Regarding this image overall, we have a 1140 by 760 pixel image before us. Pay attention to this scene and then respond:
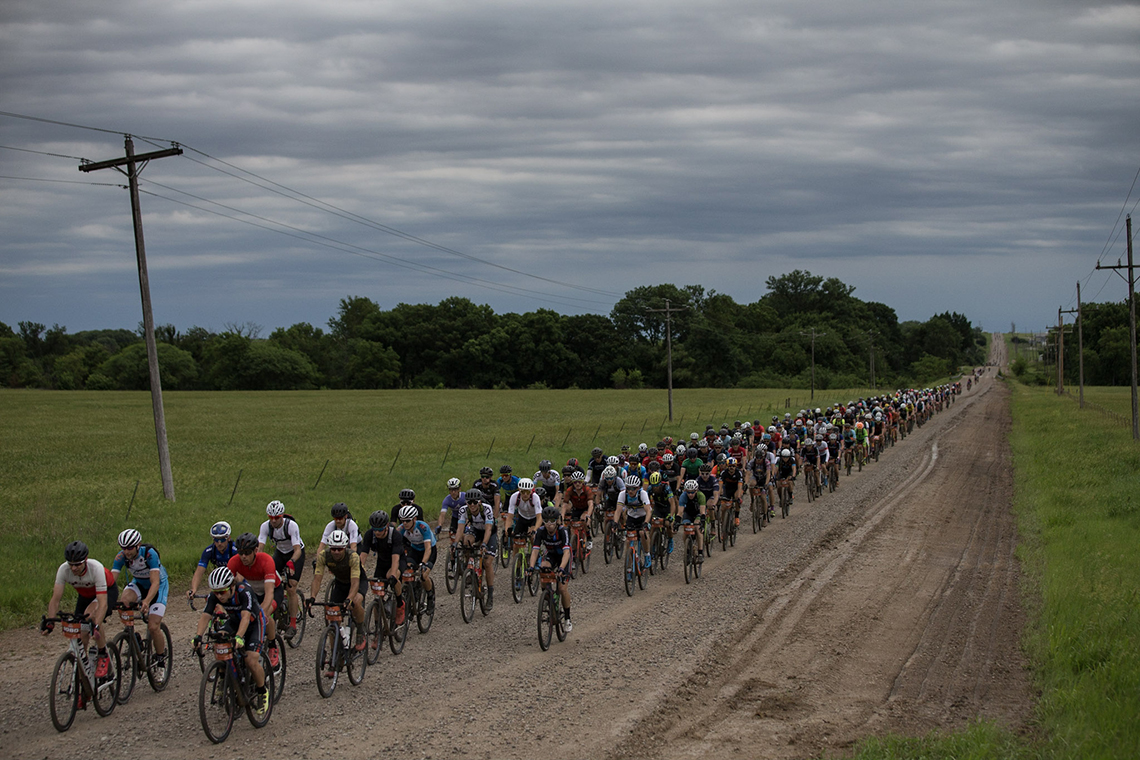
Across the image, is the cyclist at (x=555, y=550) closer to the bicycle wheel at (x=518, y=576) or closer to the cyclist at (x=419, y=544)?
the cyclist at (x=419, y=544)

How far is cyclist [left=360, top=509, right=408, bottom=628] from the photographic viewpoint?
11555mm

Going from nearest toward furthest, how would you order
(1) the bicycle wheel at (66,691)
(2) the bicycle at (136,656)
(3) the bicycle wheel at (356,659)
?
(1) the bicycle wheel at (66,691) < (2) the bicycle at (136,656) < (3) the bicycle wheel at (356,659)

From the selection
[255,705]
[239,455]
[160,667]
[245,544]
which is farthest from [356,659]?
[239,455]

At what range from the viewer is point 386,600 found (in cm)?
1171

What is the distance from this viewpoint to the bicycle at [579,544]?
15945 millimetres

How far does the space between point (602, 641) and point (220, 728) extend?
5.19 m

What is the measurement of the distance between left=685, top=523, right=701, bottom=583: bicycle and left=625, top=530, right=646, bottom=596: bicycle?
88cm

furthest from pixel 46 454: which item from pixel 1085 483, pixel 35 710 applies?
pixel 1085 483

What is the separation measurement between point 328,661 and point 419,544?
2.87m

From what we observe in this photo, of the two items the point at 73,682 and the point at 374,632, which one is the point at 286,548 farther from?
the point at 73,682

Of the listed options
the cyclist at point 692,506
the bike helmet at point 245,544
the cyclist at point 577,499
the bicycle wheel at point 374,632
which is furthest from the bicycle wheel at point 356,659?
the cyclist at point 692,506

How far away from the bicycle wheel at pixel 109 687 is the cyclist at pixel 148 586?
1.60 feet

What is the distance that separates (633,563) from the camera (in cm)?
1509

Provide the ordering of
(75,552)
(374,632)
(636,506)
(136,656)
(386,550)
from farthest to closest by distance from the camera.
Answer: (636,506)
(386,550)
(374,632)
(136,656)
(75,552)
